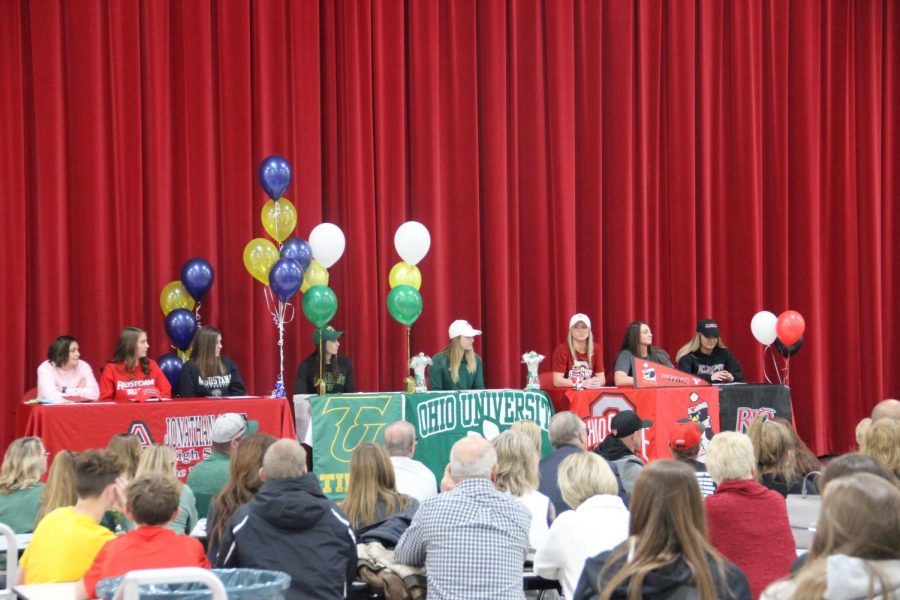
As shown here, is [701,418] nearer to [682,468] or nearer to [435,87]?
[435,87]

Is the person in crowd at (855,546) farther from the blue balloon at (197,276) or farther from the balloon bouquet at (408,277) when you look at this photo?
the blue balloon at (197,276)

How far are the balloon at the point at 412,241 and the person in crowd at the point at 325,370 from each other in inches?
33.0

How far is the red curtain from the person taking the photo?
350 inches

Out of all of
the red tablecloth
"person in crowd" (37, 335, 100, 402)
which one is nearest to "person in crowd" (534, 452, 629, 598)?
the red tablecloth

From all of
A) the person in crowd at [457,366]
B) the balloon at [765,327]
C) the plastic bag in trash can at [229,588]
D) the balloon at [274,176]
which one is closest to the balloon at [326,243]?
the balloon at [274,176]

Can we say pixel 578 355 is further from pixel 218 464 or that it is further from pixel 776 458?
pixel 218 464

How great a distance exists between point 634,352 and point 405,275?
→ 1.99 m

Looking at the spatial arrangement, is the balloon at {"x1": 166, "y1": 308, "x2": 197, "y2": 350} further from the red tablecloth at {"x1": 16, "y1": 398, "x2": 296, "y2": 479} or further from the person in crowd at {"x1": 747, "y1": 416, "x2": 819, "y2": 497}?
the person in crowd at {"x1": 747, "y1": 416, "x2": 819, "y2": 497}

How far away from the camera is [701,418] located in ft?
27.8

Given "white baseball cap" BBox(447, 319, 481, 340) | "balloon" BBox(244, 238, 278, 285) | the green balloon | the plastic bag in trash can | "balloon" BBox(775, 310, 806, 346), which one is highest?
"balloon" BBox(244, 238, 278, 285)

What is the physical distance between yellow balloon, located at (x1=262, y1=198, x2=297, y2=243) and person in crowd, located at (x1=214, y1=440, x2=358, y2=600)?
15.7ft

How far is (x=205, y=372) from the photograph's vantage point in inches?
321

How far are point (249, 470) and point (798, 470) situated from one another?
9.15ft

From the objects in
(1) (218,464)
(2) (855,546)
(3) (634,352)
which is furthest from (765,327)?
(2) (855,546)
